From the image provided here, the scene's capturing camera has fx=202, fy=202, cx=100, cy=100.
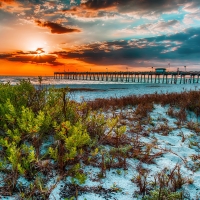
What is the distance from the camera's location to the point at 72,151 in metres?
2.43

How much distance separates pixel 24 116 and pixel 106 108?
4802 mm

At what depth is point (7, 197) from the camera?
86.6 inches

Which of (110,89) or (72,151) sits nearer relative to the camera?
(72,151)

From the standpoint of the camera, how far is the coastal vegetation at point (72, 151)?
2.40 m

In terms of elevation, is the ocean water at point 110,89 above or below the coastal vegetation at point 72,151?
below

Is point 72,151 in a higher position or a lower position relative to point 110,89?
higher

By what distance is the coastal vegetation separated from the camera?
240 centimetres

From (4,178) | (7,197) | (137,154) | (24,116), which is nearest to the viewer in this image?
(7,197)

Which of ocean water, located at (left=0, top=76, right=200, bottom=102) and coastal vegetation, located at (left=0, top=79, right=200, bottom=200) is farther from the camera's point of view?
ocean water, located at (left=0, top=76, right=200, bottom=102)

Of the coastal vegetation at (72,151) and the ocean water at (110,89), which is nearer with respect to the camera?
the coastal vegetation at (72,151)

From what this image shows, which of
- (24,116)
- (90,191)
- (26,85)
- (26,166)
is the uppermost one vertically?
(26,85)

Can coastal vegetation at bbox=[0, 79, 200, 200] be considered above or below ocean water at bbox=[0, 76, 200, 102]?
above

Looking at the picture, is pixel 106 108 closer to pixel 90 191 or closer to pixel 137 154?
pixel 137 154

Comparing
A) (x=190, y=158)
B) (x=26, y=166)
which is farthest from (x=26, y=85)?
(x=190, y=158)
